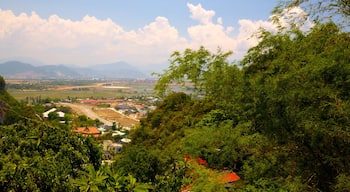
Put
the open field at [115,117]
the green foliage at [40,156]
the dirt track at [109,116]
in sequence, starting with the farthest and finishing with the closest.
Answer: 1. the open field at [115,117]
2. the dirt track at [109,116]
3. the green foliage at [40,156]

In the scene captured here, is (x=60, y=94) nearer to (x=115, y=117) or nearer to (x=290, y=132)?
(x=115, y=117)

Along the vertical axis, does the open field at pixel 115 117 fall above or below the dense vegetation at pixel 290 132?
below

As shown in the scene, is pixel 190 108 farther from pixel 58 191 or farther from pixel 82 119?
pixel 82 119

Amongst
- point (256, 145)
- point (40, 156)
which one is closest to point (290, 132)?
point (256, 145)

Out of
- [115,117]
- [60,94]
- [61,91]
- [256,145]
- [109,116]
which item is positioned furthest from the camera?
[61,91]

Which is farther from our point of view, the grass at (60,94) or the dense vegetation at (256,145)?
the grass at (60,94)

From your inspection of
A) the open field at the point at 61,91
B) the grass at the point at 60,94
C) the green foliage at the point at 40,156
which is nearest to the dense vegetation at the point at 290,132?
the green foliage at the point at 40,156

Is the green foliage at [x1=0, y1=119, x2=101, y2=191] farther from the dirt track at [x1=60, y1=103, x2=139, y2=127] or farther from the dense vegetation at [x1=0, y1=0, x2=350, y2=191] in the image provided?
the dirt track at [x1=60, y1=103, x2=139, y2=127]

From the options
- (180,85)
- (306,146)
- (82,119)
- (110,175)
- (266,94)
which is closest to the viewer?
(110,175)

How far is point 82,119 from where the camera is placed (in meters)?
55.7

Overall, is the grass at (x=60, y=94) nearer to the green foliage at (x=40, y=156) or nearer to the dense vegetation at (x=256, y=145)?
the dense vegetation at (x=256, y=145)

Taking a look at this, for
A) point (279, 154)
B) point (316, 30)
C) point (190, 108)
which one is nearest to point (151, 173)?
point (279, 154)

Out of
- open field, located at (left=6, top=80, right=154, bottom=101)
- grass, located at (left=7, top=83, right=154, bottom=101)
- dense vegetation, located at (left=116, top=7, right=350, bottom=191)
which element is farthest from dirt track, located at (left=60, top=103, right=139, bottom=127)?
dense vegetation, located at (left=116, top=7, right=350, bottom=191)

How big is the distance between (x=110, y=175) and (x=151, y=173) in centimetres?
438
